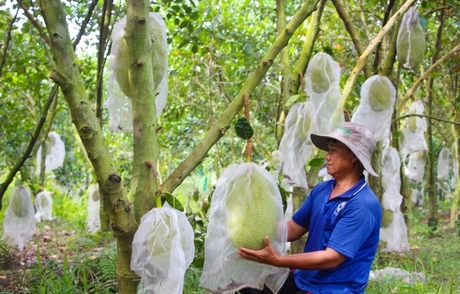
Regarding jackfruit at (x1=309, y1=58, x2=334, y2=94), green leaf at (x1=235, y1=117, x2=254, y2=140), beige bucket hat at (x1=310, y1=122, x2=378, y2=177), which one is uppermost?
jackfruit at (x1=309, y1=58, x2=334, y2=94)

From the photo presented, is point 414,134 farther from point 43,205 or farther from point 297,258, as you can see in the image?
point 43,205

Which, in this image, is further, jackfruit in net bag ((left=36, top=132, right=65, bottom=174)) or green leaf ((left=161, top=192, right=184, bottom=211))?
jackfruit in net bag ((left=36, top=132, right=65, bottom=174))

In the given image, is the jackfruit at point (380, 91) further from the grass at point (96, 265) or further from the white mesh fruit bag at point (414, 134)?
the white mesh fruit bag at point (414, 134)

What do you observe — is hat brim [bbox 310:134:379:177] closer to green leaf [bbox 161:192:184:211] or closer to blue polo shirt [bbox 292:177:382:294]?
blue polo shirt [bbox 292:177:382:294]

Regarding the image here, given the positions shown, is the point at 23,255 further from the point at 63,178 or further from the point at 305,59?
the point at 63,178

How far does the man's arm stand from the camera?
1.88 meters

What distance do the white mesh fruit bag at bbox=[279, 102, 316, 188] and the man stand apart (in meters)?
0.41

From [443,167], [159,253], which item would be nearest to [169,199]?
[159,253]

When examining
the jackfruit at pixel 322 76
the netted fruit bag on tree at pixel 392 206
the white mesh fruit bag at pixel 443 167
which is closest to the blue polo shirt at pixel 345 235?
the jackfruit at pixel 322 76

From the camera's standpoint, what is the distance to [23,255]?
4648 millimetres

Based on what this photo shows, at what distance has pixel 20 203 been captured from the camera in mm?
3959

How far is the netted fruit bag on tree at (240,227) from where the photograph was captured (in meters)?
1.89

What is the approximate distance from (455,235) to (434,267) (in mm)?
2155

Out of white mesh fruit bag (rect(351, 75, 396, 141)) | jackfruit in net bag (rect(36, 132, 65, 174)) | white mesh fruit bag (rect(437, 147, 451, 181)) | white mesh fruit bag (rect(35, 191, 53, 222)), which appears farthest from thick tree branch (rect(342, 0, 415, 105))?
white mesh fruit bag (rect(437, 147, 451, 181))
